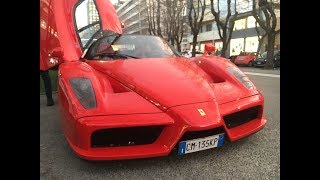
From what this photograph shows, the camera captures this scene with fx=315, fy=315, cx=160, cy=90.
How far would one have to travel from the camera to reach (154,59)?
3.46 meters

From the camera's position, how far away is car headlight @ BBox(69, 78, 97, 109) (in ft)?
8.32

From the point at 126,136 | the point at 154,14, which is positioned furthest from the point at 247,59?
the point at 154,14

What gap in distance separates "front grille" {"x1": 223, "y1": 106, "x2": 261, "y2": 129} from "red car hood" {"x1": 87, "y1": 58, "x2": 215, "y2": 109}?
231mm

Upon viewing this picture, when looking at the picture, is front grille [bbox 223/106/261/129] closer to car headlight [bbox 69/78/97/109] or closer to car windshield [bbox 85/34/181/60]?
car headlight [bbox 69/78/97/109]

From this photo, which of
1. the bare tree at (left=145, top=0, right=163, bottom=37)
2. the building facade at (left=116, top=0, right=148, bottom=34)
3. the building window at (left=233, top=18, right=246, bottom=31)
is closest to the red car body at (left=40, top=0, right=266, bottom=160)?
the building window at (left=233, top=18, right=246, bottom=31)

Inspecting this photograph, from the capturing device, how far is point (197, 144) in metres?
2.42

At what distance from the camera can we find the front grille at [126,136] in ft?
7.86

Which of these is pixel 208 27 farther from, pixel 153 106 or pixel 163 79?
pixel 153 106

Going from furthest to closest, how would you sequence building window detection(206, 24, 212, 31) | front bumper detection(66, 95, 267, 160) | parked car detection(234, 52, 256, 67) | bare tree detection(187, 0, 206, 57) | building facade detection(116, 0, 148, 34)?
1. building facade detection(116, 0, 148, 34)
2. building window detection(206, 24, 212, 31)
3. bare tree detection(187, 0, 206, 57)
4. parked car detection(234, 52, 256, 67)
5. front bumper detection(66, 95, 267, 160)

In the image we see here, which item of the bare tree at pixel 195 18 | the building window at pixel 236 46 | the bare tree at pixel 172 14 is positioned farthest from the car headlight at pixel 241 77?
the building window at pixel 236 46

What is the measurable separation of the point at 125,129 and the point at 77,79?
77 centimetres

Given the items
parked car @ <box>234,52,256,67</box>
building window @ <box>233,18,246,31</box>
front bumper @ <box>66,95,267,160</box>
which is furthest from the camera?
building window @ <box>233,18,246,31</box>
